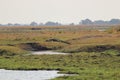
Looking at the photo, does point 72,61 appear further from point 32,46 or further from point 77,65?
point 32,46

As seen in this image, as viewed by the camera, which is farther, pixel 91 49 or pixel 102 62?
pixel 91 49

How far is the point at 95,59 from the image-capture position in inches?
2041

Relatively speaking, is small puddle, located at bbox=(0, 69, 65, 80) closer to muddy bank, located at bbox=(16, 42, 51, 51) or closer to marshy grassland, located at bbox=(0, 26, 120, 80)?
marshy grassland, located at bbox=(0, 26, 120, 80)

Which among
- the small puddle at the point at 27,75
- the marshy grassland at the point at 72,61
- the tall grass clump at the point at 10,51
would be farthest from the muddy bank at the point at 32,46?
the small puddle at the point at 27,75

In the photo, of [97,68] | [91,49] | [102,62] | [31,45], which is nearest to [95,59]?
[102,62]

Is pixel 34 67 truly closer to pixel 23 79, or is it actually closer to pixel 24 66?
pixel 24 66

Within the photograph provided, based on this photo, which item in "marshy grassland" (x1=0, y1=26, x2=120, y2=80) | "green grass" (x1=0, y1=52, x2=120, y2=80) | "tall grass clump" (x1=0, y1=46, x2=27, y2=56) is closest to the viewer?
"green grass" (x1=0, y1=52, x2=120, y2=80)

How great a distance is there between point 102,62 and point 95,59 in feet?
10.8

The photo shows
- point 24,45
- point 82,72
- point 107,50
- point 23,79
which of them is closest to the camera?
point 23,79

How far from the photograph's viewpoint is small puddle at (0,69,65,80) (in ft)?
127

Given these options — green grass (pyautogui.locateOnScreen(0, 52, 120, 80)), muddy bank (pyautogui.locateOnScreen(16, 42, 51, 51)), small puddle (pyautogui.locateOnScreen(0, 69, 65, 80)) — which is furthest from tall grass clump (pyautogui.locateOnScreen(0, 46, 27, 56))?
small puddle (pyautogui.locateOnScreen(0, 69, 65, 80))

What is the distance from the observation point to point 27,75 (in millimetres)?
40500

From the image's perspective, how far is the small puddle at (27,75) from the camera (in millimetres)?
38750

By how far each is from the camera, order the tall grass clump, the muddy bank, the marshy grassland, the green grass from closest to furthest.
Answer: the green grass → the marshy grassland → the tall grass clump → the muddy bank
